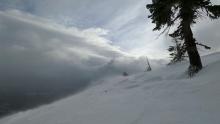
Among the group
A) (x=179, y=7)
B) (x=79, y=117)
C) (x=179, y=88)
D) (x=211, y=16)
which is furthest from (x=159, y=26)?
(x=79, y=117)

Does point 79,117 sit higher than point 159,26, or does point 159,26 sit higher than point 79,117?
point 159,26

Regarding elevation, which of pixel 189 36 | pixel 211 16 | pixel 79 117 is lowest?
pixel 79 117

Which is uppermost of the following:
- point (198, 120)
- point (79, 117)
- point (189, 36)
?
point (189, 36)

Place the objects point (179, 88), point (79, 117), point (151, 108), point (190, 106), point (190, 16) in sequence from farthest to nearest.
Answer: point (190, 16) < point (179, 88) < point (79, 117) < point (151, 108) < point (190, 106)

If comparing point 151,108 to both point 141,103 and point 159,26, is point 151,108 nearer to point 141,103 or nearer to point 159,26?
point 141,103

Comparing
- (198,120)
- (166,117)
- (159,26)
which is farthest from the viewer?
(159,26)

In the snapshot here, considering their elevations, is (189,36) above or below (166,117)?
above

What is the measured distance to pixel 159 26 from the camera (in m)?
20.0

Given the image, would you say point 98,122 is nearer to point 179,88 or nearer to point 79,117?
point 79,117

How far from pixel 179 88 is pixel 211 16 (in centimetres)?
912

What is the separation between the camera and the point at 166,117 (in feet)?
27.6

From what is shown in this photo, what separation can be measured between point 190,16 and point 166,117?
1212cm

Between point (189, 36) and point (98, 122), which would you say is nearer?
point (98, 122)

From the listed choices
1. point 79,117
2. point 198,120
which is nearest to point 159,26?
point 79,117
